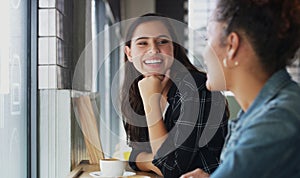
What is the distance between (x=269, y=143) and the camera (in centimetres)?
82

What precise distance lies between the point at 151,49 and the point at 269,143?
3.40 feet

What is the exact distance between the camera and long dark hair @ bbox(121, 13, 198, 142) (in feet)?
6.50

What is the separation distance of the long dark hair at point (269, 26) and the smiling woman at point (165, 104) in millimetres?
846

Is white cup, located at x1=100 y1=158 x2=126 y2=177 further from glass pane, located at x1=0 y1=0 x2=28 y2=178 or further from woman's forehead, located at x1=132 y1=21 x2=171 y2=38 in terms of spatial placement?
woman's forehead, located at x1=132 y1=21 x2=171 y2=38

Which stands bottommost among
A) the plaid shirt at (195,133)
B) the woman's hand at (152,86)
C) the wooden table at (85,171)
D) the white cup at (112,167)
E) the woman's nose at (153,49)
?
the wooden table at (85,171)

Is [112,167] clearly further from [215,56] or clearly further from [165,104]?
[215,56]

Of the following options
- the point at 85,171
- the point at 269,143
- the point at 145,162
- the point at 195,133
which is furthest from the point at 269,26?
the point at 85,171

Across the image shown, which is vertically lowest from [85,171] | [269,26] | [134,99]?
[85,171]

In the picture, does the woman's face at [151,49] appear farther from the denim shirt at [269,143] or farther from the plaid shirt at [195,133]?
the denim shirt at [269,143]

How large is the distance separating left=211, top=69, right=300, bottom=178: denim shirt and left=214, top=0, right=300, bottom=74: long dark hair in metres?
0.07

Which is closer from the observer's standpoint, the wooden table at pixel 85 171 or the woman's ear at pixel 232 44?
the woman's ear at pixel 232 44

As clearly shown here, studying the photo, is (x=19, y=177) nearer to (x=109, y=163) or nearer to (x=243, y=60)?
(x=109, y=163)

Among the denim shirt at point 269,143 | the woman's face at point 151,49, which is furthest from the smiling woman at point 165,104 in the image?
the denim shirt at point 269,143

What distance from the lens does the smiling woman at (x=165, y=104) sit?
5.76 feet
